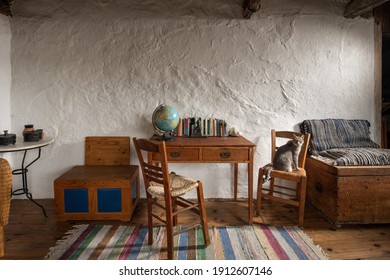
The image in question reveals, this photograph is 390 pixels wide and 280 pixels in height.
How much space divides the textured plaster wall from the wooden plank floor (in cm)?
72

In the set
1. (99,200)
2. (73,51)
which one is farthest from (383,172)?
(73,51)

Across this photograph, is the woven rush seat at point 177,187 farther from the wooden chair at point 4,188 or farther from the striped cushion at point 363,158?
the striped cushion at point 363,158

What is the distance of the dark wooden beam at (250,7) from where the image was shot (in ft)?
10.7

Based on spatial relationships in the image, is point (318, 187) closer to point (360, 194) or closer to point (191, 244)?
point (360, 194)

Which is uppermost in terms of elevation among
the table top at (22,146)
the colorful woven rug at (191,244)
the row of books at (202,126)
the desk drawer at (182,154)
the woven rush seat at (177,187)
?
the row of books at (202,126)

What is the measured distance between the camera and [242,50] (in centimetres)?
365

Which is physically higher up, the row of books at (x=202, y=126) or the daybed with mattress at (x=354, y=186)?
the row of books at (x=202, y=126)

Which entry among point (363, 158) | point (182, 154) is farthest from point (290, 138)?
point (182, 154)

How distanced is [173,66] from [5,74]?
1.90 meters

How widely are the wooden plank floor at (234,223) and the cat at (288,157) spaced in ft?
1.70

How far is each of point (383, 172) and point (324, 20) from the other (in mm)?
1885

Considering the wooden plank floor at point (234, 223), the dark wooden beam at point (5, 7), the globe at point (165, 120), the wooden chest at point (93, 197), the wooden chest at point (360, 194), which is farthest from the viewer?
the dark wooden beam at point (5, 7)

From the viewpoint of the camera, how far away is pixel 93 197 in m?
3.03

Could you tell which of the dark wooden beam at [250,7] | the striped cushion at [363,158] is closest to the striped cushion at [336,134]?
the striped cushion at [363,158]
